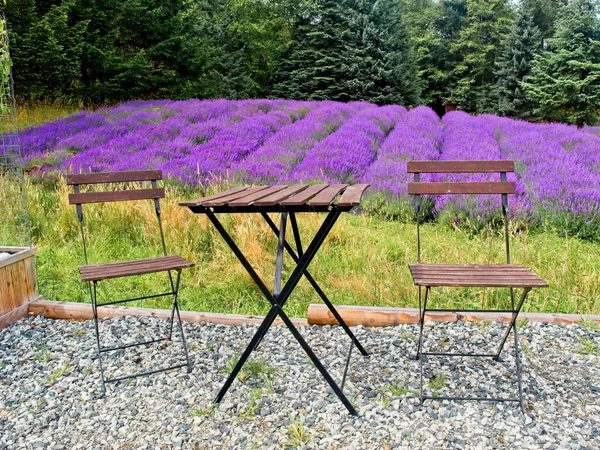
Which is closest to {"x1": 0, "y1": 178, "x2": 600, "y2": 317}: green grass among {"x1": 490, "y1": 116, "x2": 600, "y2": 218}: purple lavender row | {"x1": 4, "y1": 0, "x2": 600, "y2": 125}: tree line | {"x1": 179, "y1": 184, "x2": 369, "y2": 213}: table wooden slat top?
{"x1": 490, "y1": 116, "x2": 600, "y2": 218}: purple lavender row

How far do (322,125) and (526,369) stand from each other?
26.9ft

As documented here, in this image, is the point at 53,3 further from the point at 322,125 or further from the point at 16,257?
the point at 16,257

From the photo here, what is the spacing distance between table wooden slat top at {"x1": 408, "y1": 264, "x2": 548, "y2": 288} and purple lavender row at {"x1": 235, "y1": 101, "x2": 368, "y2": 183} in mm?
3904

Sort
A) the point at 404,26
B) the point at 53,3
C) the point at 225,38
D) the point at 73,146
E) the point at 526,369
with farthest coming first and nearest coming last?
the point at 404,26, the point at 225,38, the point at 53,3, the point at 73,146, the point at 526,369

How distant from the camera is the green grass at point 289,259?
3500 mm

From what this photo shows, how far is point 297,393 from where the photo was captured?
241 centimetres

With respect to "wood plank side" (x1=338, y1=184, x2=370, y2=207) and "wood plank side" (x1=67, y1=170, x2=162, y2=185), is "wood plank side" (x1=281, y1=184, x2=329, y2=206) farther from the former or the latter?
"wood plank side" (x1=67, y1=170, x2=162, y2=185)

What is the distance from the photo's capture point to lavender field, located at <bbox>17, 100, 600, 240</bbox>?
5414 mm

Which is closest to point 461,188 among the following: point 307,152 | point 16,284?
point 16,284

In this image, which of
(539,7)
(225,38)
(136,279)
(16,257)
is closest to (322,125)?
(136,279)

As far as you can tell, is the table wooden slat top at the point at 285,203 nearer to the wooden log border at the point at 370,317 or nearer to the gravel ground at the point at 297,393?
the gravel ground at the point at 297,393

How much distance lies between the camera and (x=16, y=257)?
337cm

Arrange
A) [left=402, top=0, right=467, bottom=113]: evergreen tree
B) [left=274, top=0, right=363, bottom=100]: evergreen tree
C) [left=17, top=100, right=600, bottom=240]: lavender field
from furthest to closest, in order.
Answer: [left=402, top=0, right=467, bottom=113]: evergreen tree → [left=274, top=0, right=363, bottom=100]: evergreen tree → [left=17, top=100, right=600, bottom=240]: lavender field

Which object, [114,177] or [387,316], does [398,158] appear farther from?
[114,177]
